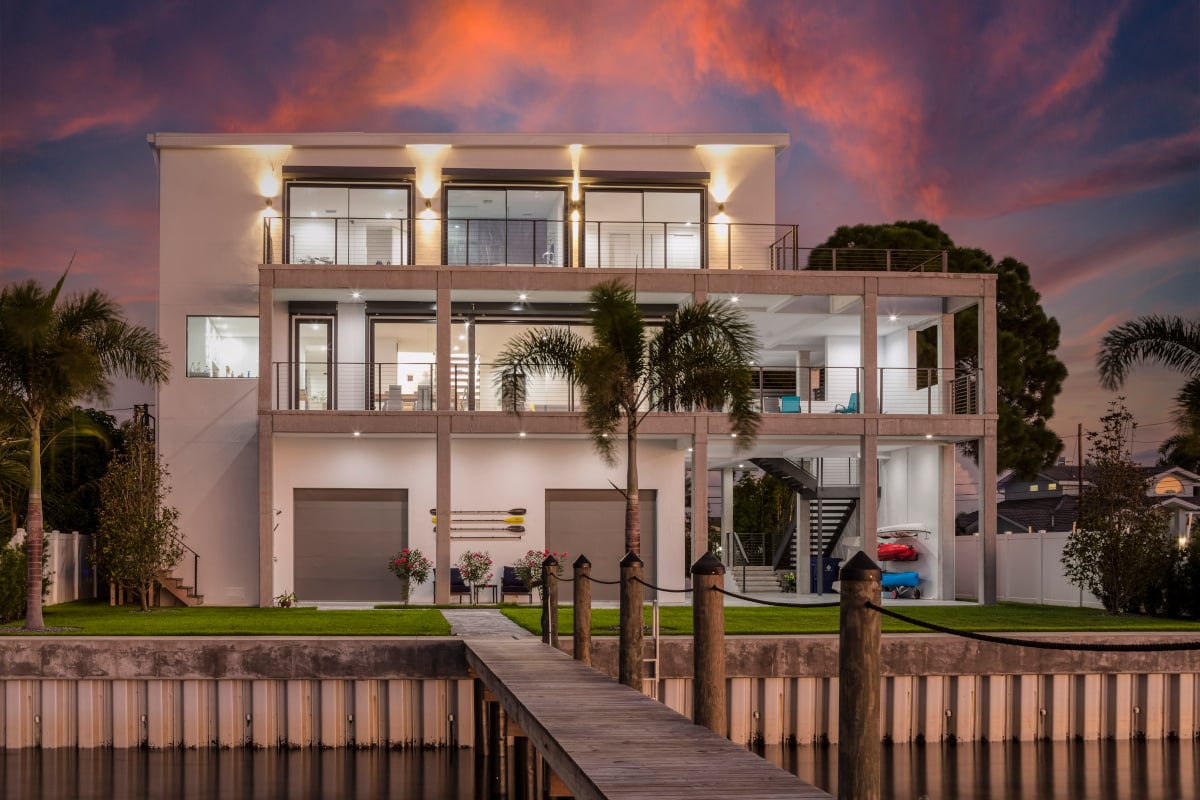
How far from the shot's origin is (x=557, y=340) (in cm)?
Result: 2330

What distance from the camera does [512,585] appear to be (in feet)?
104

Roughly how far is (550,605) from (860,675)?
10136 mm

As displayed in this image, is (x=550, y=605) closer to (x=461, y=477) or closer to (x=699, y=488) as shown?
(x=699, y=488)

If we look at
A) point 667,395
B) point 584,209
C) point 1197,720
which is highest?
point 584,209

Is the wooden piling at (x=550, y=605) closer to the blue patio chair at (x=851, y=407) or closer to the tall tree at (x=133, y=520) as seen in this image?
the tall tree at (x=133, y=520)

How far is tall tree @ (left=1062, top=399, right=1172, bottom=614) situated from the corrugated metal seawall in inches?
339

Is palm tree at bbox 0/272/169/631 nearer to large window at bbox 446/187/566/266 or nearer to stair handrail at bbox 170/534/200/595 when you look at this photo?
stair handrail at bbox 170/534/200/595

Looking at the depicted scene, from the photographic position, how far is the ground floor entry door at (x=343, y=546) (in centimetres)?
3281

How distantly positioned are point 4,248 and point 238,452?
16.4 m

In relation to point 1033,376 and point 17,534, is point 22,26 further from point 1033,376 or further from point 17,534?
point 1033,376

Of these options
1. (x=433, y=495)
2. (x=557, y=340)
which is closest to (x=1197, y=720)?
(x=557, y=340)

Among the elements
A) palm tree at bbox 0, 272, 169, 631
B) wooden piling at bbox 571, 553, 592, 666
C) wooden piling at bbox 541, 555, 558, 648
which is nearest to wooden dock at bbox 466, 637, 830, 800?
wooden piling at bbox 571, 553, 592, 666

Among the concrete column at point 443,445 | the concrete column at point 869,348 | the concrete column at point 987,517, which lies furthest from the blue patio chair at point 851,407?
the concrete column at point 443,445

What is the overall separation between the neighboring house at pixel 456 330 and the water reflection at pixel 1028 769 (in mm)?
12744
